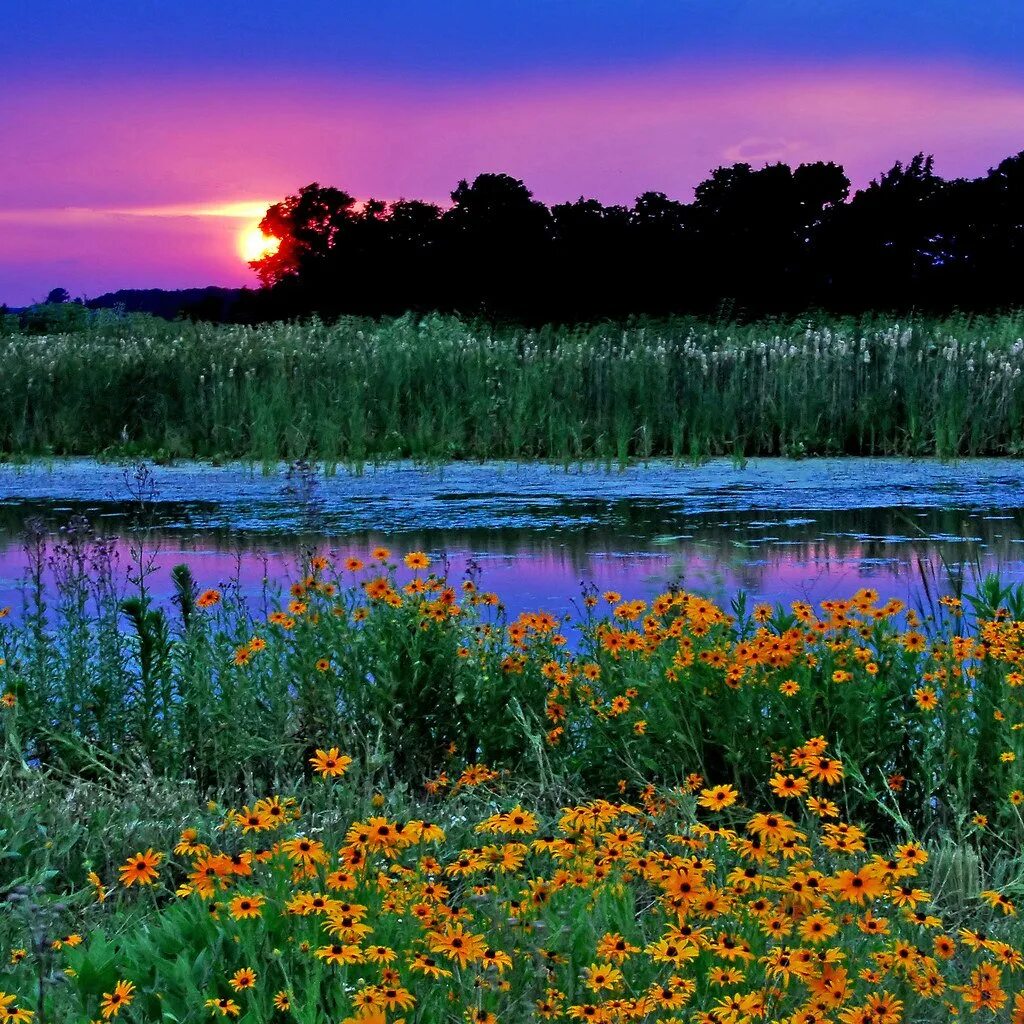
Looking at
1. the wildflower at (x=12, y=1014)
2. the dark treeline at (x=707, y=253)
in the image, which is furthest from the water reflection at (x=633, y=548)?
the dark treeline at (x=707, y=253)

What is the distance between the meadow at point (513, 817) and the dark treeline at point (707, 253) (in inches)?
1523

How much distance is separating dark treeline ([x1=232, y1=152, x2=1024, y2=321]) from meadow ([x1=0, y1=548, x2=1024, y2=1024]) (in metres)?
38.7

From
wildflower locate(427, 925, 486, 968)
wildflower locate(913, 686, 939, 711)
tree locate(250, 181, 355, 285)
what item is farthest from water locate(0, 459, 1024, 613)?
tree locate(250, 181, 355, 285)

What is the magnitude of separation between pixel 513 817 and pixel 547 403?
10.1m

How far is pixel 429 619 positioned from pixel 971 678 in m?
1.72

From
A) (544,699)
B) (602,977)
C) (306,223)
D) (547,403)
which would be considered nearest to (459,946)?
(602,977)

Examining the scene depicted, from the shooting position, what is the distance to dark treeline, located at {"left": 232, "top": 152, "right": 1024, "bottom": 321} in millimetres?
44438

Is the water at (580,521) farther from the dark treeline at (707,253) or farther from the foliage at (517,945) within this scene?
the dark treeline at (707,253)

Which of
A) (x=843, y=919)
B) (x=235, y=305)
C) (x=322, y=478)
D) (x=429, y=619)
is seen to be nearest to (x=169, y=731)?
(x=429, y=619)

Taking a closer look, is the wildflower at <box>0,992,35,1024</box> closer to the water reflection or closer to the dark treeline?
the water reflection

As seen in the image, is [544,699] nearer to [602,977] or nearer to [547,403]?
[602,977]

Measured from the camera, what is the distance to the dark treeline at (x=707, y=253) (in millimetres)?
44438

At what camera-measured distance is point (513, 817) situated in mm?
2354

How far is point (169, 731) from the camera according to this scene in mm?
4133
